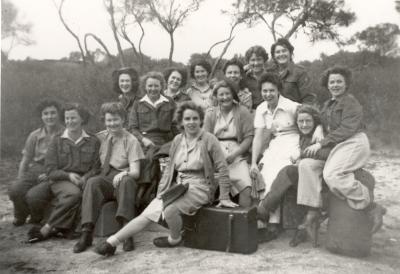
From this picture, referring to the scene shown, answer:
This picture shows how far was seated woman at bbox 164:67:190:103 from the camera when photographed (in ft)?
17.3

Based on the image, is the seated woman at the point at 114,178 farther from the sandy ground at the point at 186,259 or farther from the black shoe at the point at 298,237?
the black shoe at the point at 298,237

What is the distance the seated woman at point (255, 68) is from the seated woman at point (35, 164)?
7.30ft

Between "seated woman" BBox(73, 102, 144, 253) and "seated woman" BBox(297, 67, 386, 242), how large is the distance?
1.55 m

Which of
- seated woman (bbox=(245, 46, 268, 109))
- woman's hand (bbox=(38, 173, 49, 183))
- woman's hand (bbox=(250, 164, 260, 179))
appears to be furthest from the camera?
seated woman (bbox=(245, 46, 268, 109))

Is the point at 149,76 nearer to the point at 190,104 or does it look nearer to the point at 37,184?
the point at 190,104

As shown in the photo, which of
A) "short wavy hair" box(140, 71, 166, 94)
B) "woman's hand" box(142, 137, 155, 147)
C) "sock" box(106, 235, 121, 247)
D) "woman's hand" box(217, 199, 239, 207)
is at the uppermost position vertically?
"short wavy hair" box(140, 71, 166, 94)

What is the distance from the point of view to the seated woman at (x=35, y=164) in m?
4.67

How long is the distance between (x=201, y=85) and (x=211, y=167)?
1664 mm

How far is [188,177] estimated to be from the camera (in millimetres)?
4016

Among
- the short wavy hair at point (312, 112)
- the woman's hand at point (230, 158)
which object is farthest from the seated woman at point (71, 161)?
the short wavy hair at point (312, 112)

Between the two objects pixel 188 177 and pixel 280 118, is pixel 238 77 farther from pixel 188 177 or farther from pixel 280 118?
pixel 188 177

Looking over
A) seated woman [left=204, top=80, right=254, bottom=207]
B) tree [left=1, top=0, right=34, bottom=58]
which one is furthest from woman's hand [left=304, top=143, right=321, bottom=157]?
tree [left=1, top=0, right=34, bottom=58]

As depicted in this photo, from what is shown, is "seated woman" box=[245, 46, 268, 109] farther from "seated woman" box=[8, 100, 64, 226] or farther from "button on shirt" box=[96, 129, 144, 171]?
"seated woman" box=[8, 100, 64, 226]

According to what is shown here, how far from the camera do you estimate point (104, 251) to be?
3715 mm
